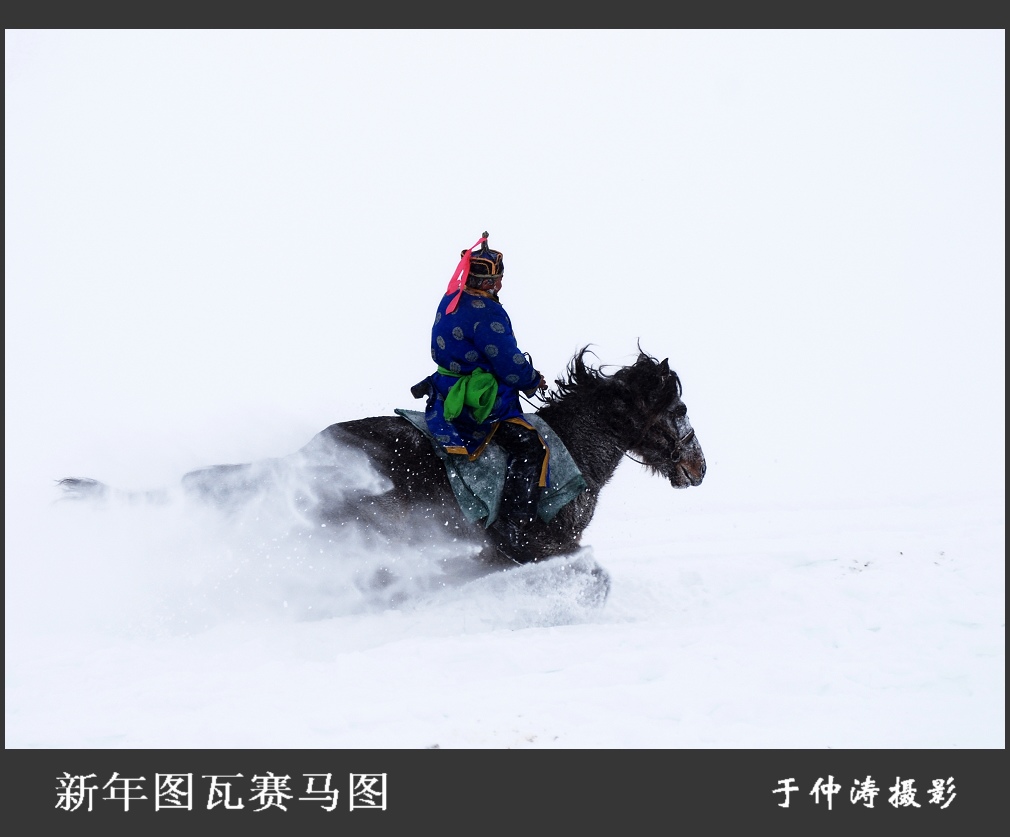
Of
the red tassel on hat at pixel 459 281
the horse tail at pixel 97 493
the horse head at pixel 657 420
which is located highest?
the red tassel on hat at pixel 459 281

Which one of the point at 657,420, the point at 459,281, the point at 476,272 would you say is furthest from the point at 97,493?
the point at 657,420

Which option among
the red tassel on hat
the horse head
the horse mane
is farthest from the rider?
the horse head

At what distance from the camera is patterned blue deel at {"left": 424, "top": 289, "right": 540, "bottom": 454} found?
6.33 m

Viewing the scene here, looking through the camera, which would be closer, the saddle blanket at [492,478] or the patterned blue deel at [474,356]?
the saddle blanket at [492,478]

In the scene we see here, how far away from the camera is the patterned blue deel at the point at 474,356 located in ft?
20.8

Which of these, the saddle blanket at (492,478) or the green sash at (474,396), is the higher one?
the green sash at (474,396)

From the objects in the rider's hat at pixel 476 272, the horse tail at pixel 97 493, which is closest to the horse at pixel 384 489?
the horse tail at pixel 97 493

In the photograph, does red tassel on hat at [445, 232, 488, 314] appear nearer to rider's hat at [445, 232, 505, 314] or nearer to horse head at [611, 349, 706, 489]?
rider's hat at [445, 232, 505, 314]

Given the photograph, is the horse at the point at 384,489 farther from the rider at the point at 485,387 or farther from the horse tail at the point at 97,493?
the rider at the point at 485,387

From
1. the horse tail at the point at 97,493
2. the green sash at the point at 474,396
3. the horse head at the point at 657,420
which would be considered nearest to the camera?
the horse tail at the point at 97,493

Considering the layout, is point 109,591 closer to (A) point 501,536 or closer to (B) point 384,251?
(A) point 501,536

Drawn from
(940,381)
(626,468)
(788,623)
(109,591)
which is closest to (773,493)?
(626,468)

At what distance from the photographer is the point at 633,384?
6898mm

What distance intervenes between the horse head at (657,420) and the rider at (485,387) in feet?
2.80
